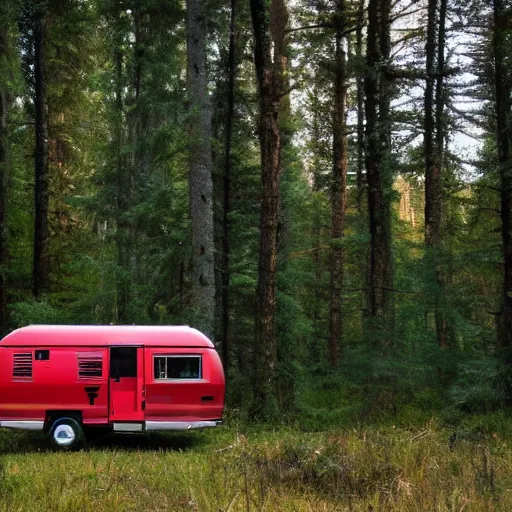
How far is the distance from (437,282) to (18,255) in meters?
14.6

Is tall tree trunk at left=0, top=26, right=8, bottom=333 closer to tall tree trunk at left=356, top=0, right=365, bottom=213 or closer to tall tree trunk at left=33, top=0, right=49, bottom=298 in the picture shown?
tall tree trunk at left=33, top=0, right=49, bottom=298

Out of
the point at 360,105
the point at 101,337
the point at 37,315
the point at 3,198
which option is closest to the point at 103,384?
the point at 101,337

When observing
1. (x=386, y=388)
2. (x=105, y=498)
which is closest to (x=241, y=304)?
(x=386, y=388)

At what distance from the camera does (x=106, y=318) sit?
18.6 metres

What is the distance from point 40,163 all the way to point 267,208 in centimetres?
942

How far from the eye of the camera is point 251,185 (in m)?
18.9

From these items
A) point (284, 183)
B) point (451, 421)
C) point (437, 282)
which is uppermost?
point (284, 183)

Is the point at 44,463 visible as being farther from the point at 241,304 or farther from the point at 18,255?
the point at 18,255

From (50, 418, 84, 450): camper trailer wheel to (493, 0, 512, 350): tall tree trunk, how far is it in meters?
9.20

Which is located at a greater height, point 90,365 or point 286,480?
point 90,365

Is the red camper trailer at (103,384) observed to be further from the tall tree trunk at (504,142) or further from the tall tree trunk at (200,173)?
the tall tree trunk at (504,142)

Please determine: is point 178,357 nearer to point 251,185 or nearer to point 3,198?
point 251,185

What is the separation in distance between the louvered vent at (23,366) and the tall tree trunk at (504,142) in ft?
33.1

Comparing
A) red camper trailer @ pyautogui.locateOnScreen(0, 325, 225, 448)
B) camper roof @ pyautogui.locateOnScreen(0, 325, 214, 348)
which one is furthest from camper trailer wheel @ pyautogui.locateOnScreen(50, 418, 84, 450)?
camper roof @ pyautogui.locateOnScreen(0, 325, 214, 348)
